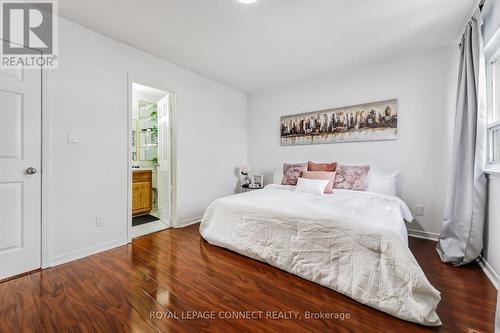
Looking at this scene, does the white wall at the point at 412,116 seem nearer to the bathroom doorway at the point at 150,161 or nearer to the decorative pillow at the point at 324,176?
the decorative pillow at the point at 324,176

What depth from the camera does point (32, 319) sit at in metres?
1.41

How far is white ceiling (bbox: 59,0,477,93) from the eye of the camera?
6.50ft

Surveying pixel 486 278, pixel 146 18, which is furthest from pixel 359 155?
pixel 146 18

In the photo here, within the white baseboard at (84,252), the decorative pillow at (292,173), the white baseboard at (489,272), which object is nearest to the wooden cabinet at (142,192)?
the white baseboard at (84,252)

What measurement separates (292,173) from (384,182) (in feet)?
4.14

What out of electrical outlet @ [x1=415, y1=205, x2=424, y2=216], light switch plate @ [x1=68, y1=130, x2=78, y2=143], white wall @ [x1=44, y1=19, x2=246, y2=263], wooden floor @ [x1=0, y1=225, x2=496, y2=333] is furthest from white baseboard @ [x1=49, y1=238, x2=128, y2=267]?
electrical outlet @ [x1=415, y1=205, x2=424, y2=216]

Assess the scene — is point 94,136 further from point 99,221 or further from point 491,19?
point 491,19

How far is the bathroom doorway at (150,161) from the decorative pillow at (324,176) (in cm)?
203

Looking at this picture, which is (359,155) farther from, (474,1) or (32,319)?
(32,319)

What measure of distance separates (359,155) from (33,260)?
403cm

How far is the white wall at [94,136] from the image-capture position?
215 centimetres

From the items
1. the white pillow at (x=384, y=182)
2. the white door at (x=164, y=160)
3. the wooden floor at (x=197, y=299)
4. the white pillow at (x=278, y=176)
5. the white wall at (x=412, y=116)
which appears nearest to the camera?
the wooden floor at (x=197, y=299)

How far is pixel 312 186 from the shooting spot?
9.60ft

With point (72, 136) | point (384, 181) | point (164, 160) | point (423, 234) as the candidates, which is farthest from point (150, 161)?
point (423, 234)
